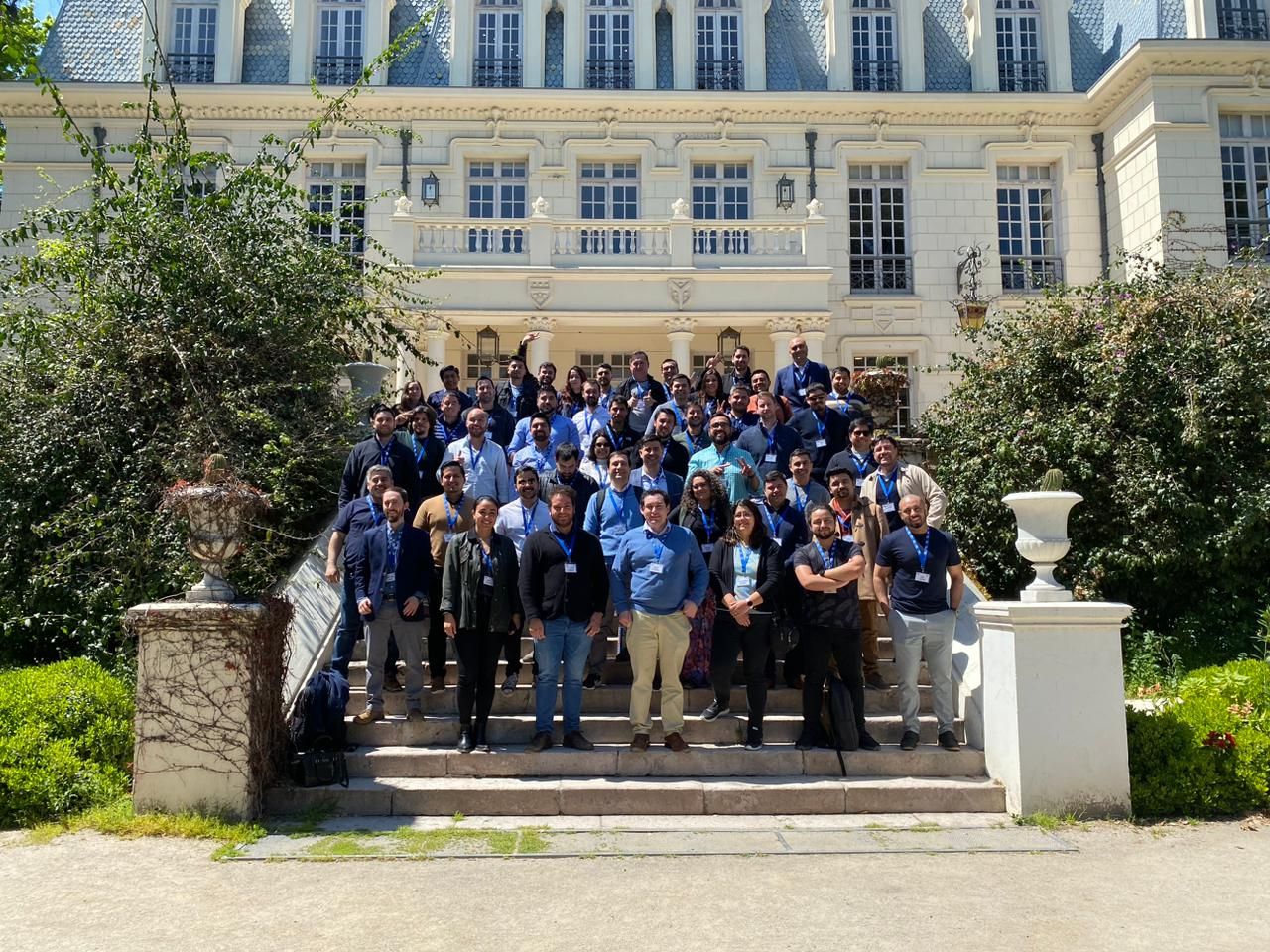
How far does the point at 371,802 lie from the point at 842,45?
19.5 metres

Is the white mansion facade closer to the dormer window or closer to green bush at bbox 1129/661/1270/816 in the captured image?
the dormer window

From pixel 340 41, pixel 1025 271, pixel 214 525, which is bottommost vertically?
pixel 214 525

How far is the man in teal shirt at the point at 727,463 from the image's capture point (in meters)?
9.08

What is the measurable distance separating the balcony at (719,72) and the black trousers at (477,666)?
56.5 feet

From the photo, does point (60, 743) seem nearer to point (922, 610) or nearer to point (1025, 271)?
point (922, 610)

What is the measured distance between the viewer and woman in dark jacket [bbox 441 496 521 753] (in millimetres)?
7488

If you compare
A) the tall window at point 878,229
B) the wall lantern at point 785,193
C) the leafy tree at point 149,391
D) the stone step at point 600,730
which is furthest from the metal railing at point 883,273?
the stone step at point 600,730

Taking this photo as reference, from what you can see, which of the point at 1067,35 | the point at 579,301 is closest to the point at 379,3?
the point at 579,301

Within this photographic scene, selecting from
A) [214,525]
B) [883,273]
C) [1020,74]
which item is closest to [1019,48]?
[1020,74]

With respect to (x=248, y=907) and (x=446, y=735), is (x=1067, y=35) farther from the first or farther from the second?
(x=248, y=907)

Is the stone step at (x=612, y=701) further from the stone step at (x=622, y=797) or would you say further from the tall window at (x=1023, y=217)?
the tall window at (x=1023, y=217)

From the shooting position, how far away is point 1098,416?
11070mm

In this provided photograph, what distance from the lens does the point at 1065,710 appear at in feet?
23.5

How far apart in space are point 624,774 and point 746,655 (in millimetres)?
1254
